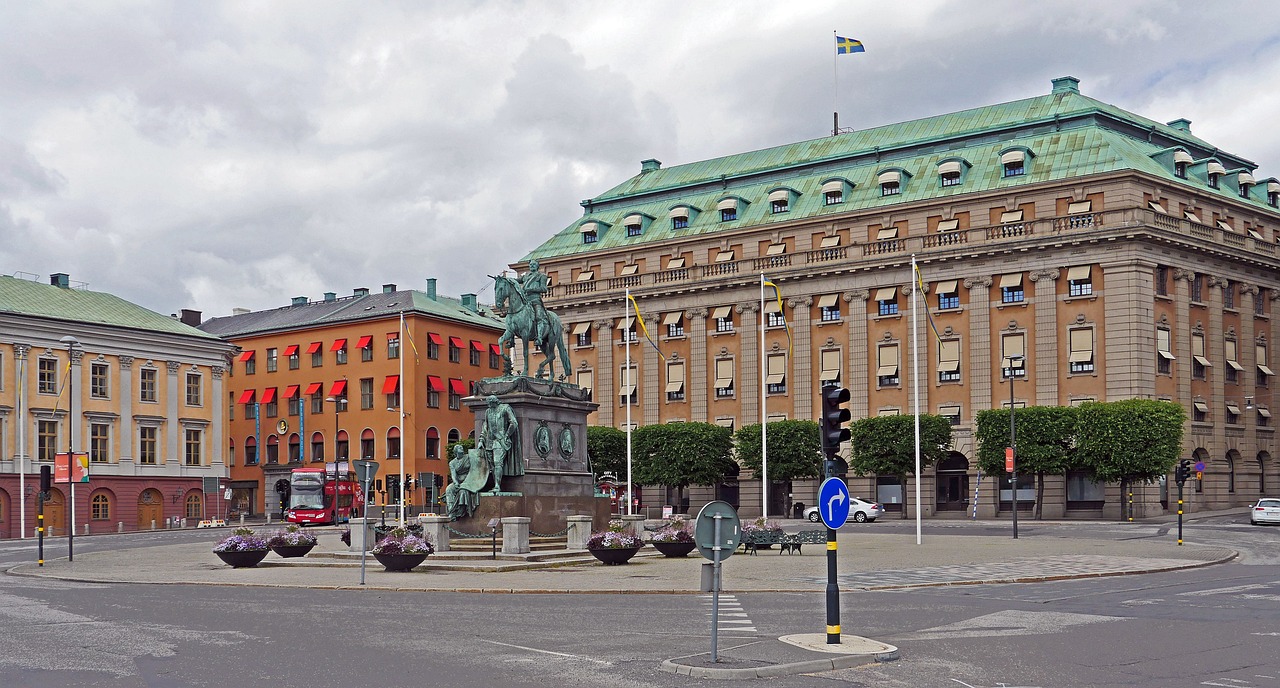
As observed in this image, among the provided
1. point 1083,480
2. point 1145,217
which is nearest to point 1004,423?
point 1083,480

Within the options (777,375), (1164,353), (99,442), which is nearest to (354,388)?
(99,442)

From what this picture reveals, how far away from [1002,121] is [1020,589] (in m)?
66.3

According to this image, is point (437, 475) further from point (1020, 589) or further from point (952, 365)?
point (1020, 589)

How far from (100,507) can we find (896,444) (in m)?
49.9

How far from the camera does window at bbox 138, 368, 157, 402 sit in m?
91.5

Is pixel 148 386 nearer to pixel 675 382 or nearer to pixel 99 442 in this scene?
pixel 99 442

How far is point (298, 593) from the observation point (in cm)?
3047

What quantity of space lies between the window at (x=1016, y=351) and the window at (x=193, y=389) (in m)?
54.3

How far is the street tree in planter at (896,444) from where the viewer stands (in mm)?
82125

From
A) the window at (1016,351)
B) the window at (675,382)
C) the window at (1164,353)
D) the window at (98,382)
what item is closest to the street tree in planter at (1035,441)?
the window at (1016,351)

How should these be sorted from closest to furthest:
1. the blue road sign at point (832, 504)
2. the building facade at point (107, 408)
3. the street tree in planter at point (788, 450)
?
the blue road sign at point (832, 504) → the building facade at point (107, 408) → the street tree in planter at point (788, 450)

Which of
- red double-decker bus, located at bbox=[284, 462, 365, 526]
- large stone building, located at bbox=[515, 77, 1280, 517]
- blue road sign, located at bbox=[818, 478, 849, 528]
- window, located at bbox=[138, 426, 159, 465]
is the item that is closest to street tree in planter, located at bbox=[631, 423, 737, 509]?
large stone building, located at bbox=[515, 77, 1280, 517]

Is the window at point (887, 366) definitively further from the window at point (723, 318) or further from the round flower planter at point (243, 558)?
the round flower planter at point (243, 558)

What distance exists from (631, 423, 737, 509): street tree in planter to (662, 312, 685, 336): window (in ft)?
29.1
